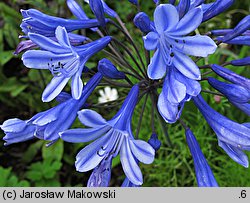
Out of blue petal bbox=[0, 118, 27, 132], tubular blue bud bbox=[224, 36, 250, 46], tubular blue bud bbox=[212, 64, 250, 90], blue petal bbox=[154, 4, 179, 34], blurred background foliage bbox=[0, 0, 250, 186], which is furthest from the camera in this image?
blurred background foliage bbox=[0, 0, 250, 186]

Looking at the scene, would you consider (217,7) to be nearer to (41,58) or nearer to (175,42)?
(175,42)

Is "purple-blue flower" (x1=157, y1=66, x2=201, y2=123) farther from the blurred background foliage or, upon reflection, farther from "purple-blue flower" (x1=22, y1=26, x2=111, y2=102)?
the blurred background foliage

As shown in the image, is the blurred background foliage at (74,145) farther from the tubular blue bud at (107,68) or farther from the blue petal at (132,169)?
the blue petal at (132,169)

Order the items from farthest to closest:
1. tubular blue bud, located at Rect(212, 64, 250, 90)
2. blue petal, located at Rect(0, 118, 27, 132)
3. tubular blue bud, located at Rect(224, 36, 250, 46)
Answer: tubular blue bud, located at Rect(224, 36, 250, 46), blue petal, located at Rect(0, 118, 27, 132), tubular blue bud, located at Rect(212, 64, 250, 90)

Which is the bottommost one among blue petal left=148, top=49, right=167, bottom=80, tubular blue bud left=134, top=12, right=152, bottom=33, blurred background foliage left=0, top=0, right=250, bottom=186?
blurred background foliage left=0, top=0, right=250, bottom=186

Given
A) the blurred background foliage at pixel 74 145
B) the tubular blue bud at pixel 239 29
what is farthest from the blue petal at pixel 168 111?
the blurred background foliage at pixel 74 145

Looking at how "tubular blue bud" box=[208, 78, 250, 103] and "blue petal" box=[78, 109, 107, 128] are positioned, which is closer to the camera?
"blue petal" box=[78, 109, 107, 128]

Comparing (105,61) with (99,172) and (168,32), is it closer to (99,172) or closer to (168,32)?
(168,32)

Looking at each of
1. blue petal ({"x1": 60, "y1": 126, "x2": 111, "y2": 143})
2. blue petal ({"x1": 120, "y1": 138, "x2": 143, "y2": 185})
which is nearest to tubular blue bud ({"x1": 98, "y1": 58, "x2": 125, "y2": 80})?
blue petal ({"x1": 60, "y1": 126, "x2": 111, "y2": 143})
